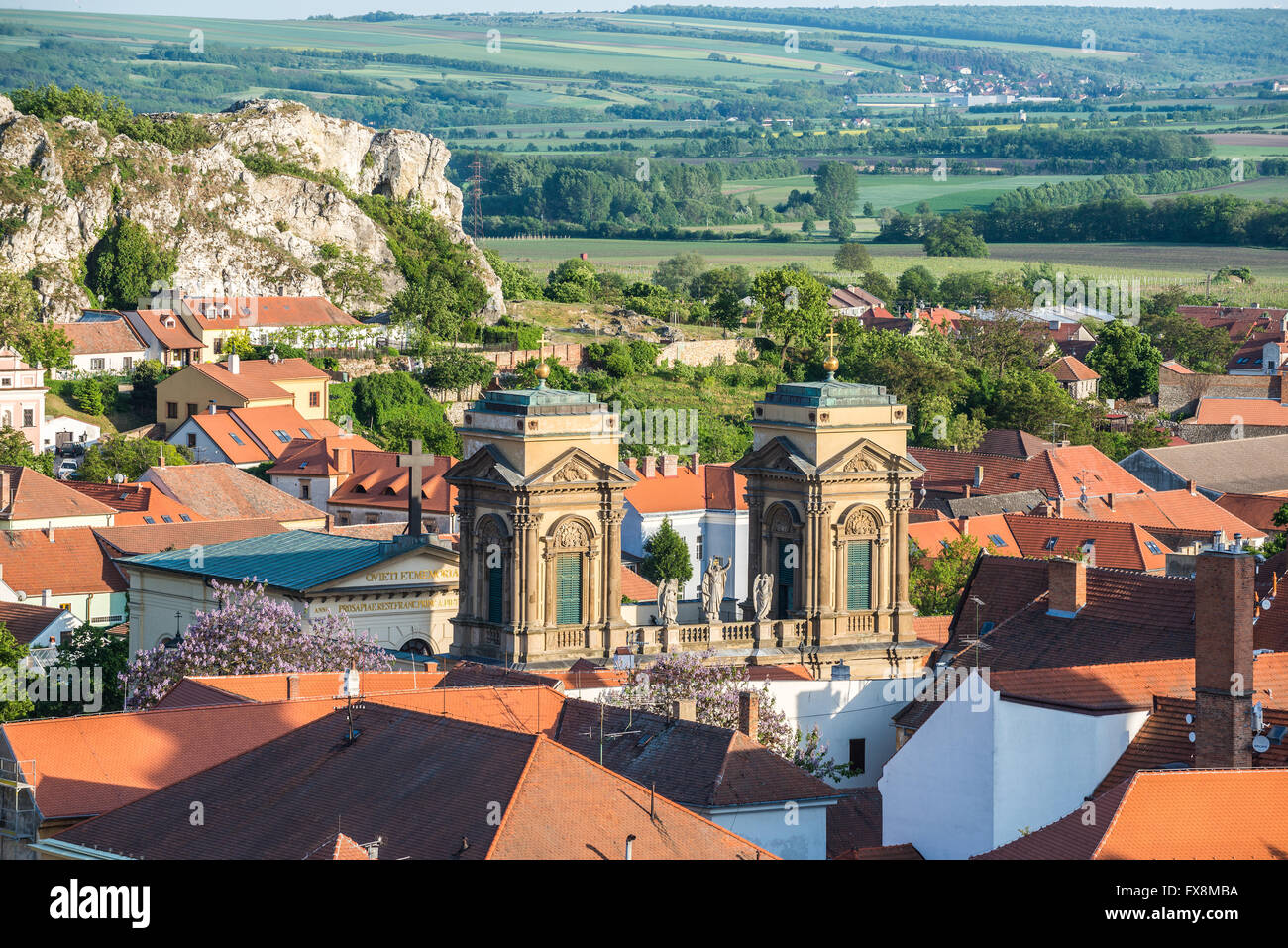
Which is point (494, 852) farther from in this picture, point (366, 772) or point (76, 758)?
point (76, 758)

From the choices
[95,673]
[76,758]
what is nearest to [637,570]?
[95,673]

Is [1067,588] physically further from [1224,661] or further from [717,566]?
[1224,661]

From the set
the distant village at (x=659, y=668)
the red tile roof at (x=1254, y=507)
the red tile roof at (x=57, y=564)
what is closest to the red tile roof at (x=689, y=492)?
the distant village at (x=659, y=668)

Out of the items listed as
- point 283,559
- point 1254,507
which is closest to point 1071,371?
point 1254,507

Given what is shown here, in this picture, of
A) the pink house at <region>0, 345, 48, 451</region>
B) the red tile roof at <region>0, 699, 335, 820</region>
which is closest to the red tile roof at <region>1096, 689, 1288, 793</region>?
the red tile roof at <region>0, 699, 335, 820</region>

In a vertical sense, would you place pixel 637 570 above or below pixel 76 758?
below
